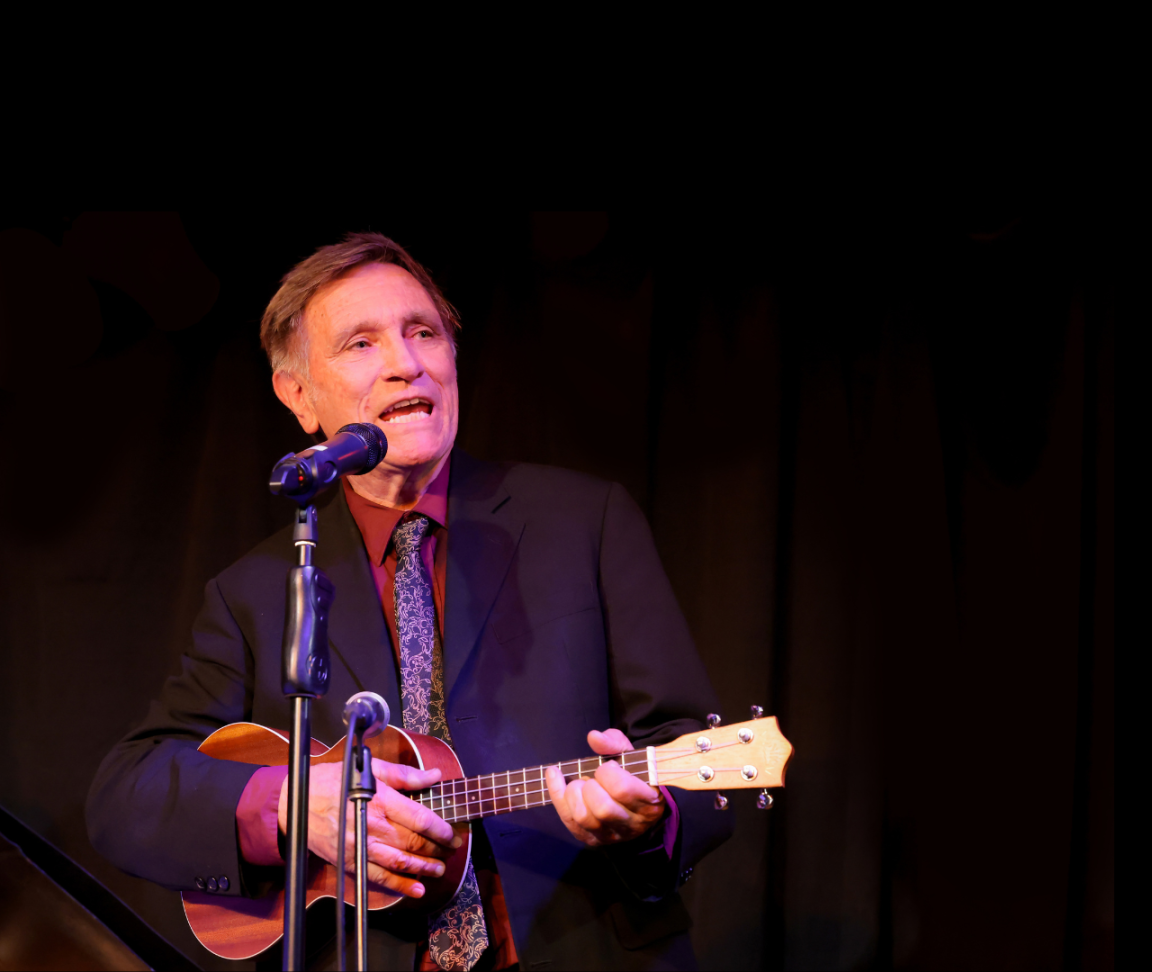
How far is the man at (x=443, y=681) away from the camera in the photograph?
6.32ft

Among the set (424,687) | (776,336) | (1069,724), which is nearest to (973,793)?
(1069,724)

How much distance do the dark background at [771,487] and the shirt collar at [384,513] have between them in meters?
0.81

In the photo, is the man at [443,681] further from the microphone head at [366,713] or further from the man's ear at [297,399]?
the microphone head at [366,713]

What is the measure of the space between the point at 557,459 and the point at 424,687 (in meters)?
1.26

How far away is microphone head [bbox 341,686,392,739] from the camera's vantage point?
4.60 feet

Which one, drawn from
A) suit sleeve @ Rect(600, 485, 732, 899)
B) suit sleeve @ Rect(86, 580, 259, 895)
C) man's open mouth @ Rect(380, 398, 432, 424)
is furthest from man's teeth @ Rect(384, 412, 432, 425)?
suit sleeve @ Rect(86, 580, 259, 895)

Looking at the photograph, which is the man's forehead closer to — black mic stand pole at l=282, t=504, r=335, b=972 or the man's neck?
the man's neck

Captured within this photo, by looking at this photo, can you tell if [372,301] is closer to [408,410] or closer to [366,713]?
[408,410]

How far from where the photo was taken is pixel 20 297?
329 cm

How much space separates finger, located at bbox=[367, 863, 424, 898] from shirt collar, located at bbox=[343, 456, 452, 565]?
787mm

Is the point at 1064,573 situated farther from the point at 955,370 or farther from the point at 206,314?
the point at 206,314

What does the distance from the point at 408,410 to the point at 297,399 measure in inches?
18.2

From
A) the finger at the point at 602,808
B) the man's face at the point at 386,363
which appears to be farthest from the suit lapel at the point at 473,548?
the finger at the point at 602,808

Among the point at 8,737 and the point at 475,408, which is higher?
the point at 475,408
